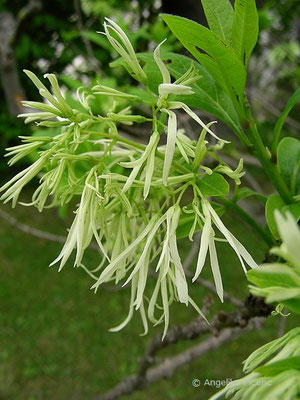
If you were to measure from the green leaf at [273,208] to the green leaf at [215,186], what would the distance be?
74 millimetres

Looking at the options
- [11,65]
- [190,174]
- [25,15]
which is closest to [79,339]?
[11,65]

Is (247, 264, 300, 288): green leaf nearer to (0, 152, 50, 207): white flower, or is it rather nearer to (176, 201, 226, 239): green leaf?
(176, 201, 226, 239): green leaf

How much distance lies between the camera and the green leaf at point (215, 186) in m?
0.61

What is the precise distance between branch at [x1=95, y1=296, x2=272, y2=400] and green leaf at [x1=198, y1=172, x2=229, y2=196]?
341mm

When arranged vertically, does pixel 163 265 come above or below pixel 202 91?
below

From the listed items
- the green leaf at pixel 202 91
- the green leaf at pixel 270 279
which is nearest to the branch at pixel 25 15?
the green leaf at pixel 202 91

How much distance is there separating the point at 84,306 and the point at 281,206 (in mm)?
3475

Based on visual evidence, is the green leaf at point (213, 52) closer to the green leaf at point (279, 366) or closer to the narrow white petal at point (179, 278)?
the narrow white petal at point (179, 278)

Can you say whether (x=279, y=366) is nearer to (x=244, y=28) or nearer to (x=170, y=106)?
(x=170, y=106)

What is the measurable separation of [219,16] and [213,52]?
0.10 meters

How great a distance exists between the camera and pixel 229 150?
6.57 feet

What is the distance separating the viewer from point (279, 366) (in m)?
0.41

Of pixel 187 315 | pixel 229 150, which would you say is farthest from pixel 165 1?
pixel 187 315

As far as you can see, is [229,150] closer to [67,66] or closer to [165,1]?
[165,1]
